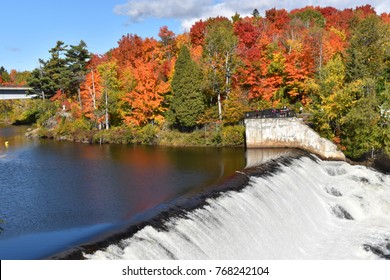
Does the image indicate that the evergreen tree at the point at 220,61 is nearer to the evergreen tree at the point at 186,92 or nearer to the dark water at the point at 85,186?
the evergreen tree at the point at 186,92

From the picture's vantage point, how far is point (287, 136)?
39219 millimetres

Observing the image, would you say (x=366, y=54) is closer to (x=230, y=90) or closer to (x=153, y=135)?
(x=230, y=90)

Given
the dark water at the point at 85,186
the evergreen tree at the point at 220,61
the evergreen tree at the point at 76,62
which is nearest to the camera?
the dark water at the point at 85,186

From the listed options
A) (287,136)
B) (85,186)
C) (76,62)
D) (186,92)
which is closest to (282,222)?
(85,186)

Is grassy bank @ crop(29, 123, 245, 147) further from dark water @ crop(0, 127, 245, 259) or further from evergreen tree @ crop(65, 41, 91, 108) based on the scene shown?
evergreen tree @ crop(65, 41, 91, 108)

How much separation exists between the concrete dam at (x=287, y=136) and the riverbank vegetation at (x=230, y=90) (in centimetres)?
109

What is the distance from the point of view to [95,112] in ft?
172

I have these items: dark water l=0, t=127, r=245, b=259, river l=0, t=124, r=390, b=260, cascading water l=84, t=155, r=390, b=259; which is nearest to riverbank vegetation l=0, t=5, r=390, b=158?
dark water l=0, t=127, r=245, b=259

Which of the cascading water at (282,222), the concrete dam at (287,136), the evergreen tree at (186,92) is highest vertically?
the evergreen tree at (186,92)

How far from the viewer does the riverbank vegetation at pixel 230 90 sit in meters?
36.6

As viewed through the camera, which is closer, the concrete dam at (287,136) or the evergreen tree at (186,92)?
the concrete dam at (287,136)

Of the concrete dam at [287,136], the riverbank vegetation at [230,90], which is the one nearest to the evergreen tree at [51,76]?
the riverbank vegetation at [230,90]

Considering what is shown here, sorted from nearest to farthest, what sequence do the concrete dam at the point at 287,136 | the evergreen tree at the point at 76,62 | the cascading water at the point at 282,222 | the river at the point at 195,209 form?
the cascading water at the point at 282,222, the river at the point at 195,209, the concrete dam at the point at 287,136, the evergreen tree at the point at 76,62
